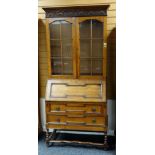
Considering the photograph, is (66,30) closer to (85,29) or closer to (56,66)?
(85,29)

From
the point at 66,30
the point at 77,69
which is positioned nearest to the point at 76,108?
the point at 77,69

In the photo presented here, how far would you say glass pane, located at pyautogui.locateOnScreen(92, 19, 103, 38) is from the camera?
2.75m

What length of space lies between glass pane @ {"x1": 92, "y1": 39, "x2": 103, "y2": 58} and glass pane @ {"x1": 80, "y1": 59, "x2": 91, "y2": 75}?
0.15 m

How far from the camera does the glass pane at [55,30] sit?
2.84 metres

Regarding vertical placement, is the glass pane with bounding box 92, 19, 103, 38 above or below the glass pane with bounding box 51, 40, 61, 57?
above

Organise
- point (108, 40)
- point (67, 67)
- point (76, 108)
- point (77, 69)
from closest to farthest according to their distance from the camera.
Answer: point (76, 108) < point (77, 69) < point (67, 67) < point (108, 40)

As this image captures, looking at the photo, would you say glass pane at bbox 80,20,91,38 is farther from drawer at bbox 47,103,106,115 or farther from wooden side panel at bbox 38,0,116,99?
drawer at bbox 47,103,106,115

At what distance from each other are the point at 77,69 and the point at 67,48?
37 centimetres

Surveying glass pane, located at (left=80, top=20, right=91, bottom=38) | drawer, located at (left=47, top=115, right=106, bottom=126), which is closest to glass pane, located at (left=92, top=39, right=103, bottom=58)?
glass pane, located at (left=80, top=20, right=91, bottom=38)

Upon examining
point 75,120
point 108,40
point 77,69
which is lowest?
point 75,120

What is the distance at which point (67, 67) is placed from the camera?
2.93 meters
